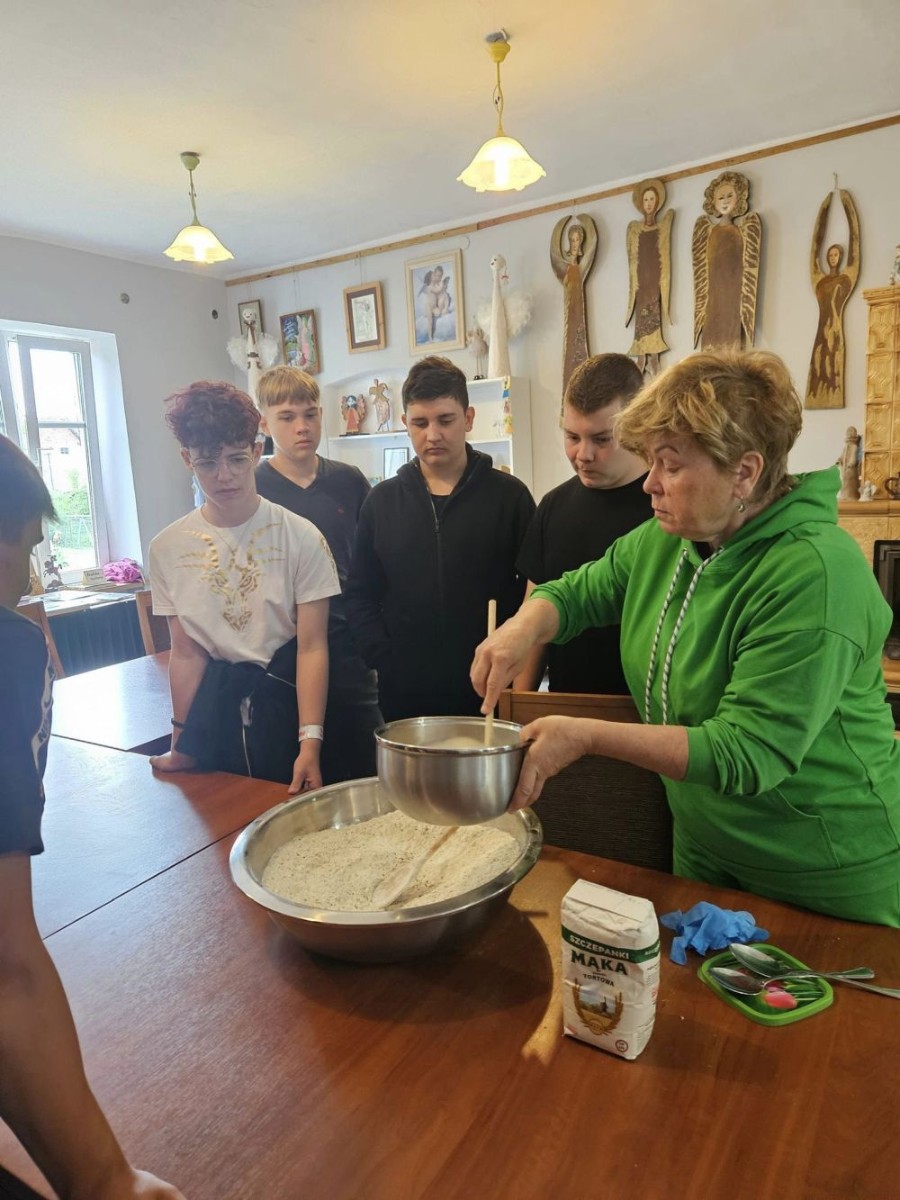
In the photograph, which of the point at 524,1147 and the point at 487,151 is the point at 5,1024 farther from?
the point at 487,151

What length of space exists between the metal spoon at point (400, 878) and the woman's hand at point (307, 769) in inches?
18.5

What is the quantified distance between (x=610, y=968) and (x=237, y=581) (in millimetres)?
1127

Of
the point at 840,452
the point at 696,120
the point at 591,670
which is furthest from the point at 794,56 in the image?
the point at 591,670

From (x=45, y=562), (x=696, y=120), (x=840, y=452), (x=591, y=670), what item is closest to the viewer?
(x=591, y=670)

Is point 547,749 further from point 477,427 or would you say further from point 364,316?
point 364,316

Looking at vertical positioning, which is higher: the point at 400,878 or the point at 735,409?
the point at 735,409

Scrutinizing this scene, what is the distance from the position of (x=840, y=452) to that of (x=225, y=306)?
4.54 m

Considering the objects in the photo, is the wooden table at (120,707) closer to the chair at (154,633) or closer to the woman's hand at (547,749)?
the chair at (154,633)

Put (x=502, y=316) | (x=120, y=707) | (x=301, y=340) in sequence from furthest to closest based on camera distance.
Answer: (x=301, y=340), (x=502, y=316), (x=120, y=707)

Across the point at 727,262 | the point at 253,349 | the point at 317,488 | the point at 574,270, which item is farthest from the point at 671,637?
the point at 253,349

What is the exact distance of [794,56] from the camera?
288 cm

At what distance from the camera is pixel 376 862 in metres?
1.05

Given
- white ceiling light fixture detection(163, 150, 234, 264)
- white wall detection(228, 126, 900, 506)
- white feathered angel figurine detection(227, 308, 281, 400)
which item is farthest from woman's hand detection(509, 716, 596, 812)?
white feathered angel figurine detection(227, 308, 281, 400)

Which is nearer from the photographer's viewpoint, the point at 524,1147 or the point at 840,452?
the point at 524,1147
